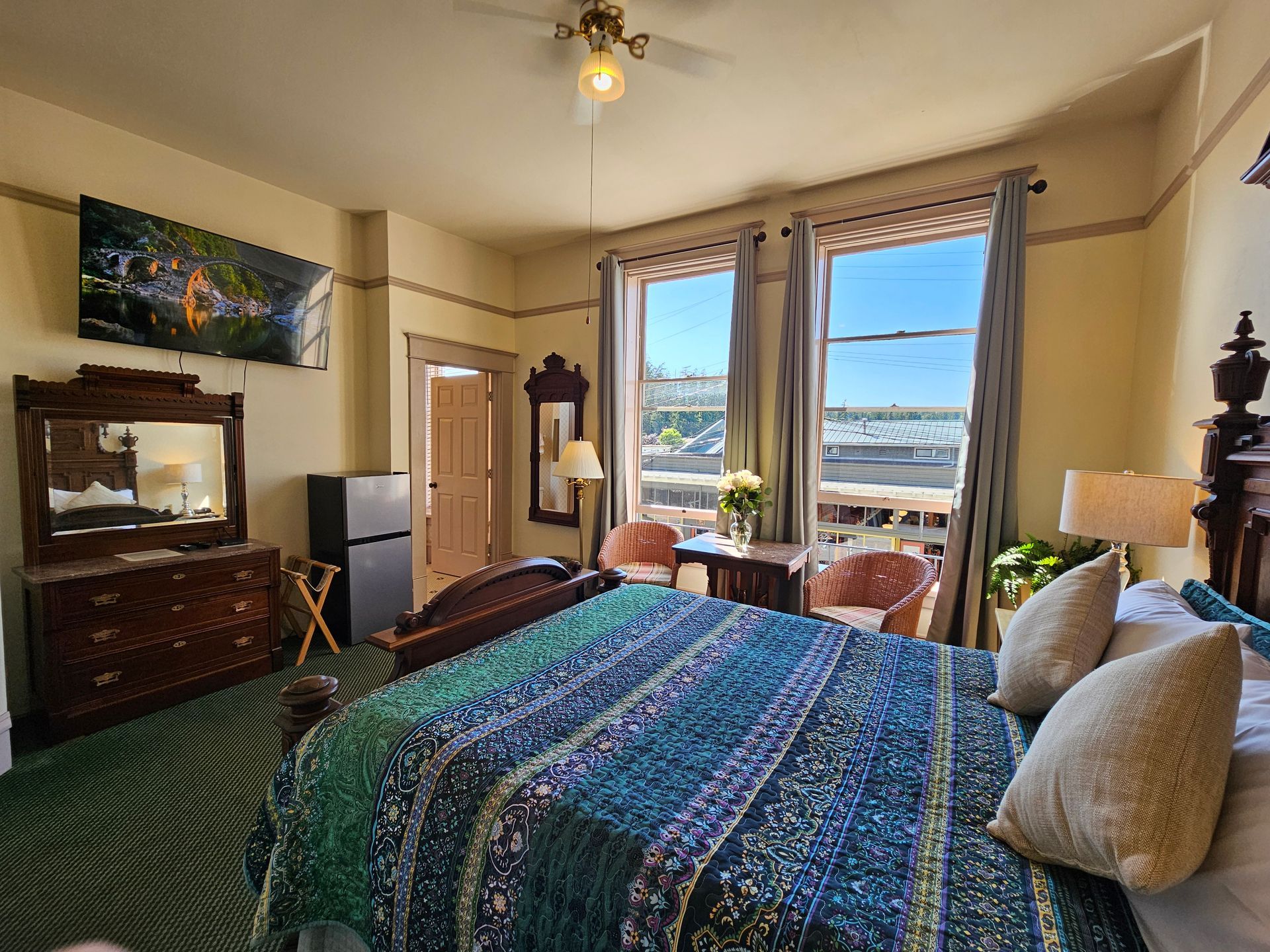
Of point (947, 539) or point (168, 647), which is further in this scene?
point (947, 539)

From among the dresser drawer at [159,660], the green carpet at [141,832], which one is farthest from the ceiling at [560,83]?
the green carpet at [141,832]

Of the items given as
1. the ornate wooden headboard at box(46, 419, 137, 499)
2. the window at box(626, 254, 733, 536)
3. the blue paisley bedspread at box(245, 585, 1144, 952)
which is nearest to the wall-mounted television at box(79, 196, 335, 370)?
the ornate wooden headboard at box(46, 419, 137, 499)

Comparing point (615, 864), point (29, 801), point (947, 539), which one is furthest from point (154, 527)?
point (947, 539)

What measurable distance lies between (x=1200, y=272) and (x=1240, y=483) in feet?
3.73

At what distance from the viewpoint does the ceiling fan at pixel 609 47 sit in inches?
81.0

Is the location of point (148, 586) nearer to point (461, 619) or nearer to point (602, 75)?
point (461, 619)

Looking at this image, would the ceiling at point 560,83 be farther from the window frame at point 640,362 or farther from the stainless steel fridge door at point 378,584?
the stainless steel fridge door at point 378,584

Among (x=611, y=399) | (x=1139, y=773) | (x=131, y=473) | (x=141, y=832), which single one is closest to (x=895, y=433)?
(x=611, y=399)

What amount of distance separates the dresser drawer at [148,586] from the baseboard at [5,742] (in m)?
0.39

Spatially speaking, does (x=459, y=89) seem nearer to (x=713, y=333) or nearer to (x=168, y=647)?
(x=713, y=333)

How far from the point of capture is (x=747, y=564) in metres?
3.17

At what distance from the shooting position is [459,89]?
2.54 metres

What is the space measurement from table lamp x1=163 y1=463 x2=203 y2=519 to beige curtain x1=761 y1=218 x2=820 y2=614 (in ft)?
12.1

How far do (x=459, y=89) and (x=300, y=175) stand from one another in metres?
1.56
